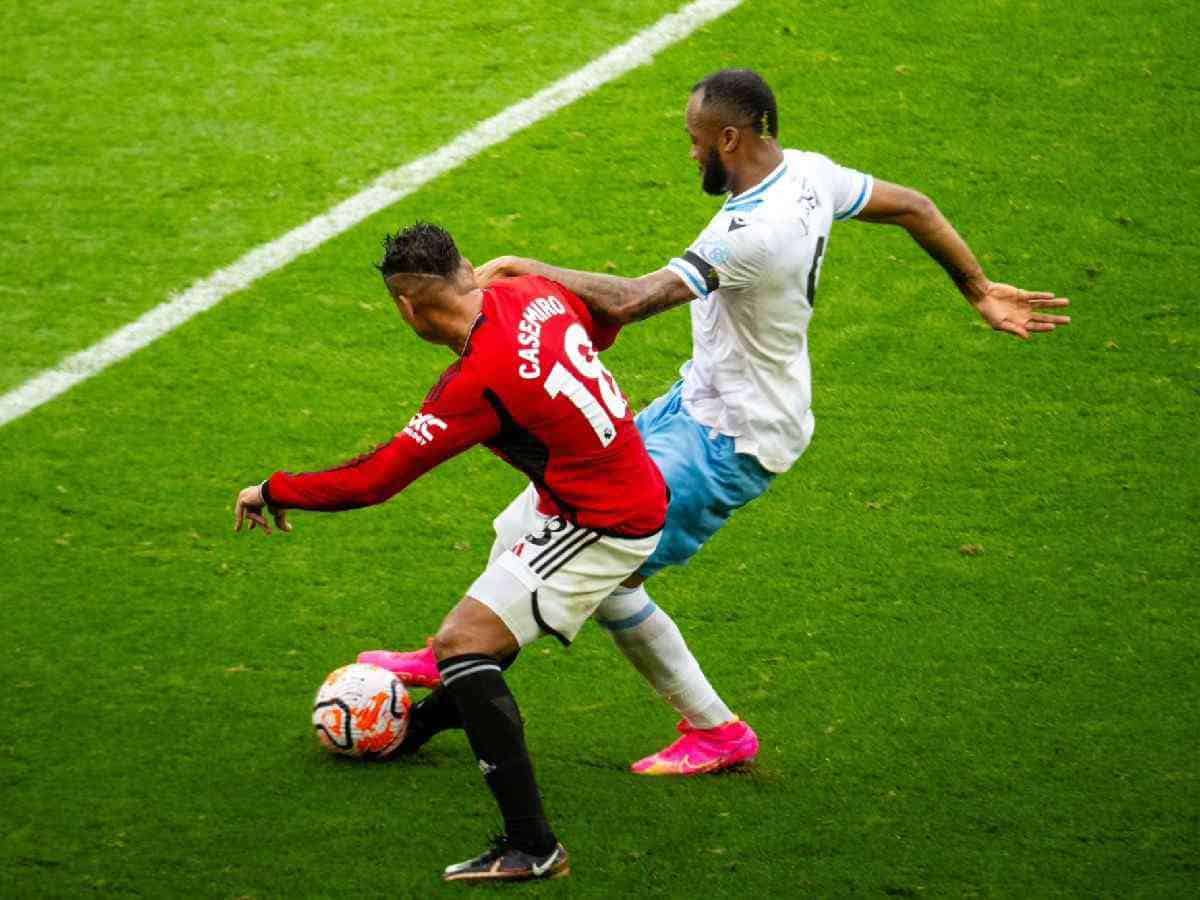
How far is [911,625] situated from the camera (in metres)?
6.64

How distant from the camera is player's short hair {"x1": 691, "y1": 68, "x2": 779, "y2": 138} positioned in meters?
5.65

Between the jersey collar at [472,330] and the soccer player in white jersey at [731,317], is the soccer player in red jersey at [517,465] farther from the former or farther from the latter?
the soccer player in white jersey at [731,317]

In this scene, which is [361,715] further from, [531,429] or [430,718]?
[531,429]

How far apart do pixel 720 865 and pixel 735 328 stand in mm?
1680

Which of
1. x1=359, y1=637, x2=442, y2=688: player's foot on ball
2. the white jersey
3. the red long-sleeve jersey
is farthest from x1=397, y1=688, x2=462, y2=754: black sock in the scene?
the white jersey

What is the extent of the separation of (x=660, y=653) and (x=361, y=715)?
0.98 m

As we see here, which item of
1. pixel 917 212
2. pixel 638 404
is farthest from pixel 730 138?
pixel 638 404

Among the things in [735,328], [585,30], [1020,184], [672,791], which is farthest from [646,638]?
[585,30]

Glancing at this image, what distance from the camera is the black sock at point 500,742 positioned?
5129 mm

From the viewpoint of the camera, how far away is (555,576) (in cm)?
527

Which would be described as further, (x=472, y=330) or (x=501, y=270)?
(x=501, y=270)

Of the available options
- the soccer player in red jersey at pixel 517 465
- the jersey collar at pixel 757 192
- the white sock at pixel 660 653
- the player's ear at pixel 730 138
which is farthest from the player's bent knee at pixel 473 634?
the player's ear at pixel 730 138

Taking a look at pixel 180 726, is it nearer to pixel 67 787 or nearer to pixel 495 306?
pixel 67 787

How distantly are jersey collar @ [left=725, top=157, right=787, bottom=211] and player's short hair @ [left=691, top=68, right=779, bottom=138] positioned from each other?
0.14 meters
